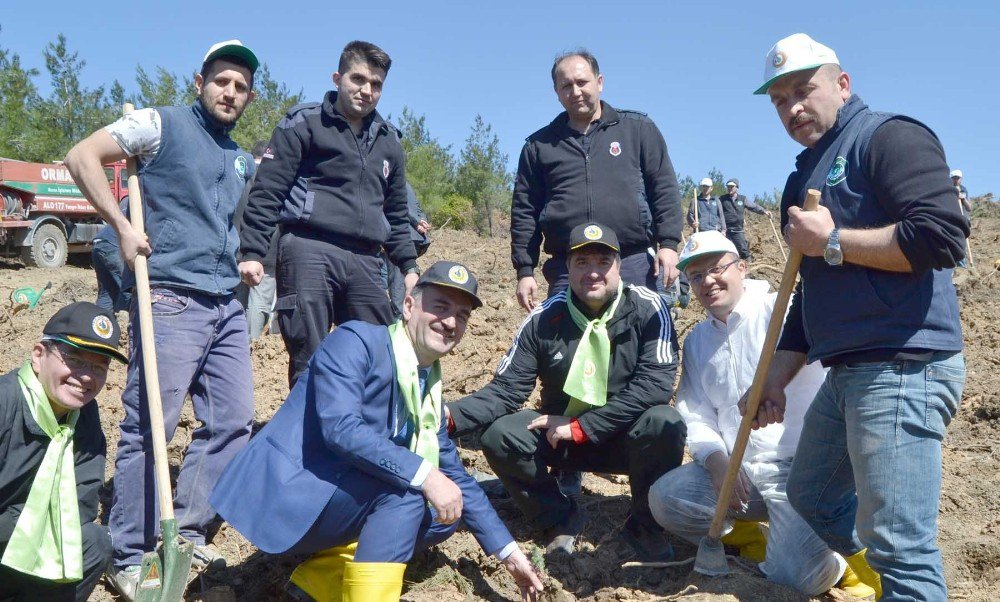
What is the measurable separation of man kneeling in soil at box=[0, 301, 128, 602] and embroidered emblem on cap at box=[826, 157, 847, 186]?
238cm

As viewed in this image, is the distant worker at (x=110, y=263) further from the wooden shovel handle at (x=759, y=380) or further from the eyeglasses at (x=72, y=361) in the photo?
the wooden shovel handle at (x=759, y=380)

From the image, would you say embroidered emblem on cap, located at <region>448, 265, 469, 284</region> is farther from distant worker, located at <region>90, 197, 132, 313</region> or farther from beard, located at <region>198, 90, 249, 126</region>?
distant worker, located at <region>90, 197, 132, 313</region>

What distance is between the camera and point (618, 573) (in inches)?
152

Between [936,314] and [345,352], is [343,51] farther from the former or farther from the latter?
[936,314]

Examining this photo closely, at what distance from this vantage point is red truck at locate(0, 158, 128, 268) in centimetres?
1504

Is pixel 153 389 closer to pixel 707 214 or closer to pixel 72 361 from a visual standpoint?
pixel 72 361

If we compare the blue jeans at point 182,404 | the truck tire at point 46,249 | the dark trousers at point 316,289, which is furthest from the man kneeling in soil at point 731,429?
the truck tire at point 46,249

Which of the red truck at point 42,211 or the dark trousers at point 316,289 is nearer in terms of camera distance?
the dark trousers at point 316,289

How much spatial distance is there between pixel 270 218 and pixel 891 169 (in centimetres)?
267

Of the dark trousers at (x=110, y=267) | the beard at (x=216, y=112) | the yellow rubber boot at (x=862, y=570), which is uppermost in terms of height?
the beard at (x=216, y=112)

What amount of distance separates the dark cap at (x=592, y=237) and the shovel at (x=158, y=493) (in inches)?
72.4

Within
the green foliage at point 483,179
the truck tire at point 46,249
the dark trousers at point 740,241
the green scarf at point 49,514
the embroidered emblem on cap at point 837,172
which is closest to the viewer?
the embroidered emblem on cap at point 837,172

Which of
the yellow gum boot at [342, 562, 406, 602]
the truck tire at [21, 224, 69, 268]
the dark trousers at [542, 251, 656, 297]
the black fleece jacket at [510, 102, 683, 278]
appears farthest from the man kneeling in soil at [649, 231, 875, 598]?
the truck tire at [21, 224, 69, 268]

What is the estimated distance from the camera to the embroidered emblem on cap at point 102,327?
2.82 m
